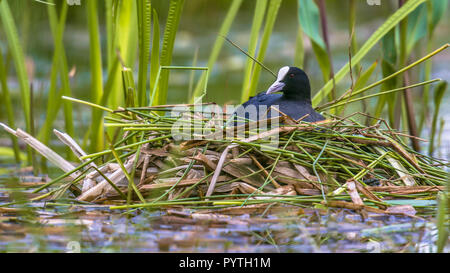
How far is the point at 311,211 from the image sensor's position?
2830mm

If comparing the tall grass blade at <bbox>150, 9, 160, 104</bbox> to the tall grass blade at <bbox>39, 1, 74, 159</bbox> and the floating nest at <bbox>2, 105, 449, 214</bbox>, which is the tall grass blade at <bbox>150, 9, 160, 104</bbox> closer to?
the floating nest at <bbox>2, 105, 449, 214</bbox>

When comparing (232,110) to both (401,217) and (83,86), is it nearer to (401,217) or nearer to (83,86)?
(401,217)

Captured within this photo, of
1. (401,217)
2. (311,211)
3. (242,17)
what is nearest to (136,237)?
(311,211)

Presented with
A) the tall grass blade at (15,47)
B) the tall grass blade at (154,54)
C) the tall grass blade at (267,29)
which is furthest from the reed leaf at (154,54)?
the tall grass blade at (15,47)

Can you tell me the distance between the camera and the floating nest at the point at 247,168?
2.98 m

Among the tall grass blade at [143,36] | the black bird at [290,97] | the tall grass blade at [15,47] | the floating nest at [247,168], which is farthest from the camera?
the tall grass blade at [15,47]

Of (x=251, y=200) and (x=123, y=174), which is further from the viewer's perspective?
(x=123, y=174)

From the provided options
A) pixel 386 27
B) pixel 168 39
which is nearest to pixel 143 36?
pixel 168 39

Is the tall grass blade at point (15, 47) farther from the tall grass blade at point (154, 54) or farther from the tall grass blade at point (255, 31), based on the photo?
the tall grass blade at point (255, 31)

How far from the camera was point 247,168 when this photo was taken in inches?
124

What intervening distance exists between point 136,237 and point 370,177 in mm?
1407

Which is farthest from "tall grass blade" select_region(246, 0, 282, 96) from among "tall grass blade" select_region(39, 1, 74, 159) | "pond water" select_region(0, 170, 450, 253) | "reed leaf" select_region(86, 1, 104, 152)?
"pond water" select_region(0, 170, 450, 253)
